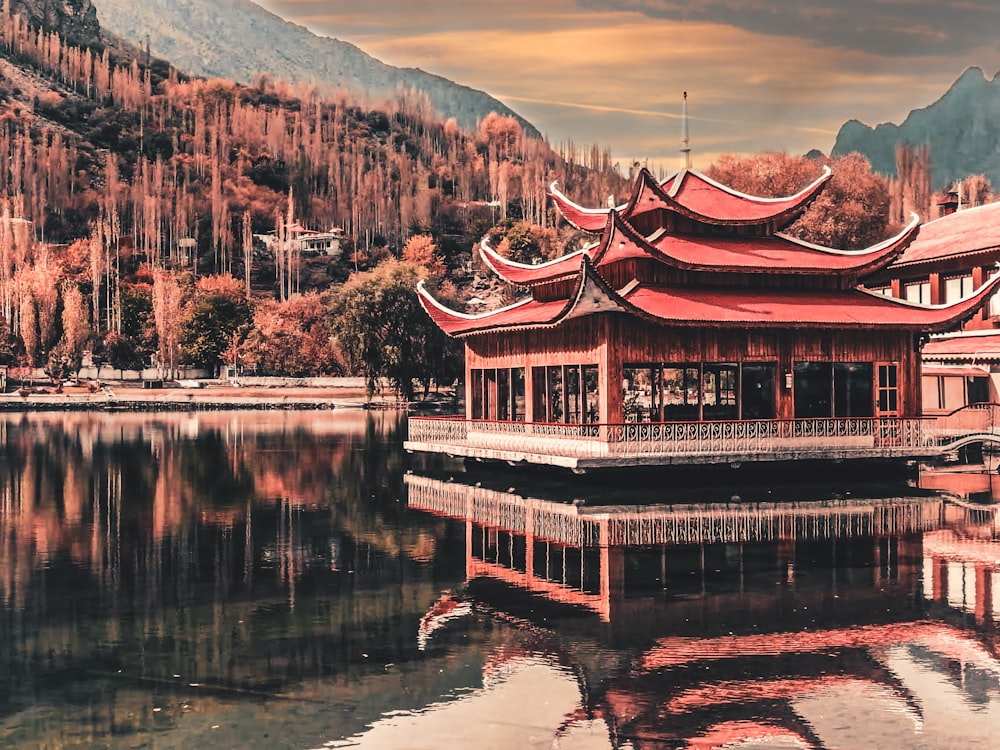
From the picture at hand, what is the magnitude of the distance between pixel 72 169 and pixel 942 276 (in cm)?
15586

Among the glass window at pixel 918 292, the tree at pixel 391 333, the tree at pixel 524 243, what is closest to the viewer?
the glass window at pixel 918 292

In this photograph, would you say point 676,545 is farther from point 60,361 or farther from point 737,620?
point 60,361

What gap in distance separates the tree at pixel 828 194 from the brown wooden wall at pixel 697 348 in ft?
131

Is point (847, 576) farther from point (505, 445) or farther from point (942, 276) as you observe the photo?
point (942, 276)

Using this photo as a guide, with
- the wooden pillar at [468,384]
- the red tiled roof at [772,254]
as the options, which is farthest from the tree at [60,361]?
the red tiled roof at [772,254]

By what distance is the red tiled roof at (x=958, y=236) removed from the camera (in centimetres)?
5169

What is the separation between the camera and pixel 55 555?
24.4 meters

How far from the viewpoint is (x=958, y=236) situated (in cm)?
5453

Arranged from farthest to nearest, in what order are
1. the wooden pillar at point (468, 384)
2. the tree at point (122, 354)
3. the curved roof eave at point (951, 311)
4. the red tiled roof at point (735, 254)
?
the tree at point (122, 354)
the wooden pillar at point (468, 384)
the curved roof eave at point (951, 311)
the red tiled roof at point (735, 254)

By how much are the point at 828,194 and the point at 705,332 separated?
4642cm

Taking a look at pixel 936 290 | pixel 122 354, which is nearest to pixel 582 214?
pixel 936 290

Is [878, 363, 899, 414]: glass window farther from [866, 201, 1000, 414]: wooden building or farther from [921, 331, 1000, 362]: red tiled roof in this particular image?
[921, 331, 1000, 362]: red tiled roof

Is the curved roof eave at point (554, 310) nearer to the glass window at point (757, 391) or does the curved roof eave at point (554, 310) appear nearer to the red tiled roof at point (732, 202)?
the red tiled roof at point (732, 202)

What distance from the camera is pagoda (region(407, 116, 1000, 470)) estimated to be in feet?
115
